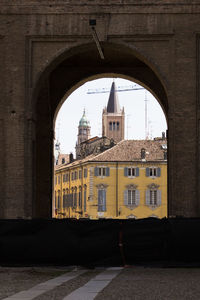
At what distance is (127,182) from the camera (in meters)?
93.1

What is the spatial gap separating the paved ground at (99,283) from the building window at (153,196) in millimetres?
76849

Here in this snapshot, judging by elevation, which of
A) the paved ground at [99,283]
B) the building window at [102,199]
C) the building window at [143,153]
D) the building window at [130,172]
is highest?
the building window at [143,153]

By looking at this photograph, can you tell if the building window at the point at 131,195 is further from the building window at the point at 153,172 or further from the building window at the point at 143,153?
the building window at the point at 143,153

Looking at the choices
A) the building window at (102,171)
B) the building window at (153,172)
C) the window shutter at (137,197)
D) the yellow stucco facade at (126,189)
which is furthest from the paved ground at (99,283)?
the building window at (102,171)

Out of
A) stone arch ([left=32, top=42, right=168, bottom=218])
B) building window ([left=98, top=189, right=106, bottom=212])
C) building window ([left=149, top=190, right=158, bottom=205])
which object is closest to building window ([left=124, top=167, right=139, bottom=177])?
building window ([left=149, top=190, right=158, bottom=205])

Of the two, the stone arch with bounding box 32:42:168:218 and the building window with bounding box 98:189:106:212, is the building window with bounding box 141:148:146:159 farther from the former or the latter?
the stone arch with bounding box 32:42:168:218

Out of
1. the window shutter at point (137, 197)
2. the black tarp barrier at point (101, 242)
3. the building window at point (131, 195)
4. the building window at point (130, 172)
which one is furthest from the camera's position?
the building window at point (130, 172)

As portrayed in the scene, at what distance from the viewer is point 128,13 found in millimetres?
27375

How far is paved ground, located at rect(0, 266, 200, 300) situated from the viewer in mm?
10961

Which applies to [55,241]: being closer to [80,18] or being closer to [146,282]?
[146,282]

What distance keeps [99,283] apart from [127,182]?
80.3 meters

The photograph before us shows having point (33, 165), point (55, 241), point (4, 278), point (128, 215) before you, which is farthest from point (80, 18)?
point (128, 215)

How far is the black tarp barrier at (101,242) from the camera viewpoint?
1672 centimetres

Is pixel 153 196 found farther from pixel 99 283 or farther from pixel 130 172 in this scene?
pixel 99 283
